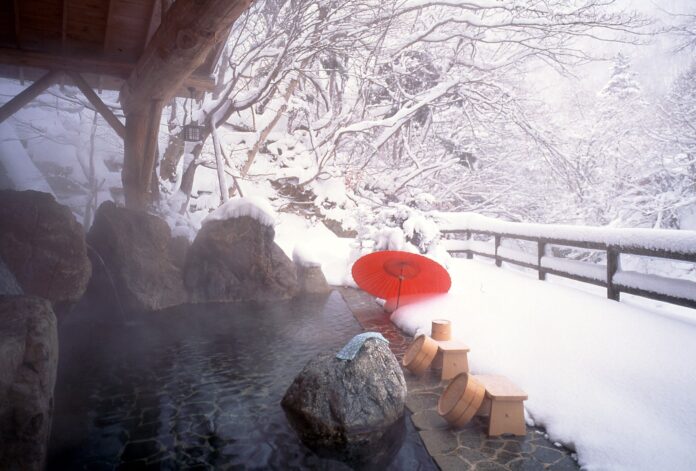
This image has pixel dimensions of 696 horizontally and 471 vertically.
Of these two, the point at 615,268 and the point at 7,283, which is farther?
the point at 615,268

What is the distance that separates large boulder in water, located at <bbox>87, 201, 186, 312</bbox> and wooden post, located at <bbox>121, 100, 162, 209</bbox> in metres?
0.65

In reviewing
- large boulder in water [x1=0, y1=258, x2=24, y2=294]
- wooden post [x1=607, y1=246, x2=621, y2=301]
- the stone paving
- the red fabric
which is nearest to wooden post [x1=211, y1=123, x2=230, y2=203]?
large boulder in water [x1=0, y1=258, x2=24, y2=294]

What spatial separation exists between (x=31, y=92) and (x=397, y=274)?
7.95 meters

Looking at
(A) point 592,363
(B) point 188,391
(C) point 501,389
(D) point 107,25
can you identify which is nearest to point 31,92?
(D) point 107,25

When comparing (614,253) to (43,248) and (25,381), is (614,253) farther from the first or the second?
(43,248)

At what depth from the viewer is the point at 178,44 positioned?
537cm

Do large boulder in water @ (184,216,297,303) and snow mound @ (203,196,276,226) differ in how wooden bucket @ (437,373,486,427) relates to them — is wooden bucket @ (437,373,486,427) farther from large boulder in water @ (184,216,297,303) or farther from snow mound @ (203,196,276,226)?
snow mound @ (203,196,276,226)

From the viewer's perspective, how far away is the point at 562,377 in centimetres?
418

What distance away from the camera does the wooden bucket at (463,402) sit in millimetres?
3715

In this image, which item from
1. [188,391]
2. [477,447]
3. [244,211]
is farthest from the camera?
[244,211]

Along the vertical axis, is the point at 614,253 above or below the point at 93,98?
below

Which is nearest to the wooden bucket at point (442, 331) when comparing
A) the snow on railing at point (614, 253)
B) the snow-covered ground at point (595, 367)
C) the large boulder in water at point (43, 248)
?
the snow-covered ground at point (595, 367)

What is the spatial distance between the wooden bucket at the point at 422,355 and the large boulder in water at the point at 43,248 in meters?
6.26

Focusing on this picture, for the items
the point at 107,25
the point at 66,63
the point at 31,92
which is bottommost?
the point at 31,92
